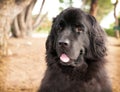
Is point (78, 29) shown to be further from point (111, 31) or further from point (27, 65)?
point (27, 65)

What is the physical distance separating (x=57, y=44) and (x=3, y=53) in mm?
1959

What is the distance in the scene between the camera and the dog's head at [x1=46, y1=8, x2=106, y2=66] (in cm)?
419

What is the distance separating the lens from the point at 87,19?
4383mm

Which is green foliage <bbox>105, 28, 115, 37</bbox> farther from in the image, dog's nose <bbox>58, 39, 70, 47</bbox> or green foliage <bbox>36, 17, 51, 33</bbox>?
dog's nose <bbox>58, 39, 70, 47</bbox>

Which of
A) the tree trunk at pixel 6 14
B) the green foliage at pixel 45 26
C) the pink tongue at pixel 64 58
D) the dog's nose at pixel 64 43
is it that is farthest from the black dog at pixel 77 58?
the tree trunk at pixel 6 14

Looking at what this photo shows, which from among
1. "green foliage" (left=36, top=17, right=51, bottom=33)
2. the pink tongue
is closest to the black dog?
the pink tongue

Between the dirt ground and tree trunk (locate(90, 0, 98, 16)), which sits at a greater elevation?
tree trunk (locate(90, 0, 98, 16))

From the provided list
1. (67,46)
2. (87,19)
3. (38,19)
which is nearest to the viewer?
(67,46)

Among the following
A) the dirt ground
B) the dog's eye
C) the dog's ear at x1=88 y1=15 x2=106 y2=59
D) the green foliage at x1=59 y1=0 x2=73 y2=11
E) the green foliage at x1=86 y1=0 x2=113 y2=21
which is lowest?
the dirt ground

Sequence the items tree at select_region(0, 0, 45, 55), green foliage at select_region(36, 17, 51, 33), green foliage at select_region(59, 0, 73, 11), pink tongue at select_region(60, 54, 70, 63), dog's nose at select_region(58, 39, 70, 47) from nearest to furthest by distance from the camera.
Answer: dog's nose at select_region(58, 39, 70, 47) → pink tongue at select_region(60, 54, 70, 63) → green foliage at select_region(36, 17, 51, 33) → green foliage at select_region(59, 0, 73, 11) → tree at select_region(0, 0, 45, 55)

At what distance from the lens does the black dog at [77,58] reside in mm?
4289

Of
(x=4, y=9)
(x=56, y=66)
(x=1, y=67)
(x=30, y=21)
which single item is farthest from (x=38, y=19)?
(x=56, y=66)

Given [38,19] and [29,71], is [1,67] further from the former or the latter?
[38,19]

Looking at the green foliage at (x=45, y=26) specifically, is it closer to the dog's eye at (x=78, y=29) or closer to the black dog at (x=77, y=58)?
the black dog at (x=77, y=58)
